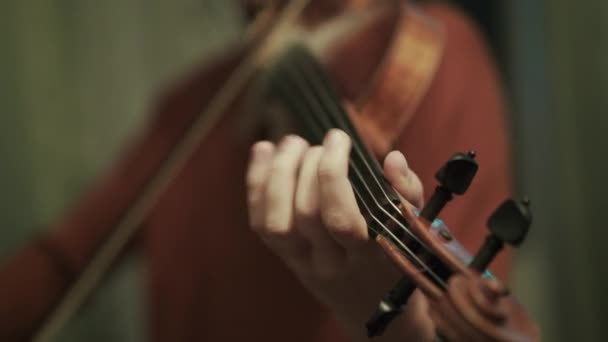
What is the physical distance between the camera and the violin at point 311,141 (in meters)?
0.26

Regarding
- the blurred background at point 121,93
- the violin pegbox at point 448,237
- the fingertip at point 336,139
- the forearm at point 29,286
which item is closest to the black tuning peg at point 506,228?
the violin pegbox at point 448,237

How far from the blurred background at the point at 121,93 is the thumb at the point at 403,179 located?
1.27 ft

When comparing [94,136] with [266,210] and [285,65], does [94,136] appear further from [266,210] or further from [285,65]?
[266,210]

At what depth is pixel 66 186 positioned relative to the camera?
3.49ft

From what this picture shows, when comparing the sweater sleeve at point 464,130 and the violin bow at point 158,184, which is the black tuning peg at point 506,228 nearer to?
the sweater sleeve at point 464,130

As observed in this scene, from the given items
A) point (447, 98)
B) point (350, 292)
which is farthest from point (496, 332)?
point (447, 98)

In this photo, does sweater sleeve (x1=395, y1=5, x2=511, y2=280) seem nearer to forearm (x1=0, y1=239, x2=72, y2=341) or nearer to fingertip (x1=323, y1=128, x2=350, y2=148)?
fingertip (x1=323, y1=128, x2=350, y2=148)

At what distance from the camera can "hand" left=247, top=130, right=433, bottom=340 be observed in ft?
1.03

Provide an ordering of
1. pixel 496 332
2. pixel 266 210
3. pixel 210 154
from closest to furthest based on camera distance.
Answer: pixel 496 332
pixel 266 210
pixel 210 154

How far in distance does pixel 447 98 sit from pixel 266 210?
25cm

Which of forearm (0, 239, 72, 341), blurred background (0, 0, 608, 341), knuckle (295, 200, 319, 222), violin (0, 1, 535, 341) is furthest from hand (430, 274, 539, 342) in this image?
forearm (0, 239, 72, 341)

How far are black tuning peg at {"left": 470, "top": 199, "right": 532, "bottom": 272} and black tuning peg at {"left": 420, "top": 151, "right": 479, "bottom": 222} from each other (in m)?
0.03

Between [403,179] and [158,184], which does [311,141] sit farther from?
[158,184]

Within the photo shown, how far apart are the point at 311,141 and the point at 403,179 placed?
0.45 ft
